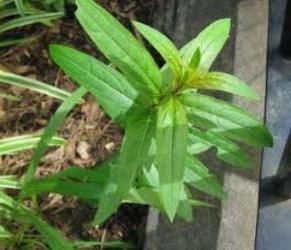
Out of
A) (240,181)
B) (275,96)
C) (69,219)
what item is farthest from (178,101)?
(69,219)

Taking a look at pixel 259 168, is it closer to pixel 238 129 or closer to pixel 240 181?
pixel 240 181

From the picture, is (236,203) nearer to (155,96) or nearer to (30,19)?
(155,96)

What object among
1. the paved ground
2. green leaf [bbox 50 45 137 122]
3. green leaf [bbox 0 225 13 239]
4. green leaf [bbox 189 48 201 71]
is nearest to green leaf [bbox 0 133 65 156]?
green leaf [bbox 0 225 13 239]

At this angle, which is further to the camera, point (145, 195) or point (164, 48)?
point (145, 195)

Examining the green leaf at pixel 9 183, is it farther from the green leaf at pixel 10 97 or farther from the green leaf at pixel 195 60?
the green leaf at pixel 195 60

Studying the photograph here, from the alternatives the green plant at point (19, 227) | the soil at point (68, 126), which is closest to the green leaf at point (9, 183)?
the green plant at point (19, 227)

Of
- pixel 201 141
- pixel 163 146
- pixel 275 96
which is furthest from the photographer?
pixel 275 96

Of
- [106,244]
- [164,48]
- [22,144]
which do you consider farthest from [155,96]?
[22,144]

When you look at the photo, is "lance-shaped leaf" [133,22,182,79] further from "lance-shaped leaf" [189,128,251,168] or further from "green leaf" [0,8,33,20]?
"green leaf" [0,8,33,20]
